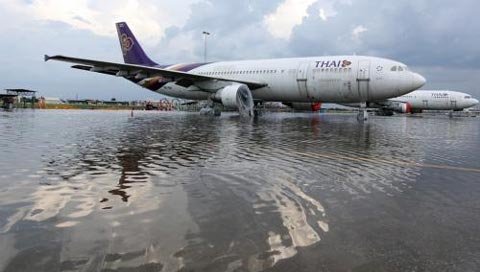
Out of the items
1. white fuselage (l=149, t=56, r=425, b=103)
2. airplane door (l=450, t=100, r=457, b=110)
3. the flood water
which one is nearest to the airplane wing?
white fuselage (l=149, t=56, r=425, b=103)

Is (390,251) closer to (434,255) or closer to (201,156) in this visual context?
(434,255)

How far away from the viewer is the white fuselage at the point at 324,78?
76.9 feet

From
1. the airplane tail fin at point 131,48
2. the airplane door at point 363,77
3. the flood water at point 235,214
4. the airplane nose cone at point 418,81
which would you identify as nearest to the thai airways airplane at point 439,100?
the airplane nose cone at point 418,81

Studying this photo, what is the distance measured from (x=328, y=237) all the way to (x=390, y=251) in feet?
1.61

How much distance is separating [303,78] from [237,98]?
4.10 meters

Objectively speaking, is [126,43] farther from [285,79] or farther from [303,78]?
[303,78]

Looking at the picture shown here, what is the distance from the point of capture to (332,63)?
2472 centimetres

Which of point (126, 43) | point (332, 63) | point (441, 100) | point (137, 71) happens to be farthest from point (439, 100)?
point (137, 71)

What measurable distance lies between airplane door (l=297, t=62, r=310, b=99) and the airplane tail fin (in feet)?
44.0

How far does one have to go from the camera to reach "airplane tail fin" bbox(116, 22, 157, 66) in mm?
33562

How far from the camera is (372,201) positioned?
15.4ft

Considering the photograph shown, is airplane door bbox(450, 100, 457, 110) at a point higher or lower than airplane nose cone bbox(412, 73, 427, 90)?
lower

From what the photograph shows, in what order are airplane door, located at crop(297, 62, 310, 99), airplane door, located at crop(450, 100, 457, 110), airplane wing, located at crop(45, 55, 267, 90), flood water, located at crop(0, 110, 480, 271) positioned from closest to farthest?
flood water, located at crop(0, 110, 480, 271), airplane wing, located at crop(45, 55, 267, 90), airplane door, located at crop(297, 62, 310, 99), airplane door, located at crop(450, 100, 457, 110)

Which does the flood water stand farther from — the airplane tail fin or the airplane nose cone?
the airplane tail fin
